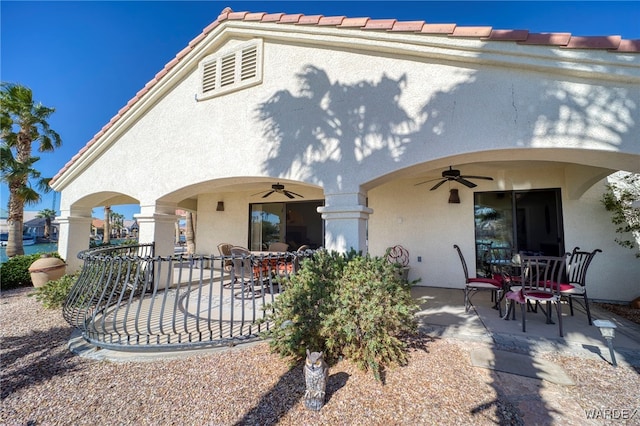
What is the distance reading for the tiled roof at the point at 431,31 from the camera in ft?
10.4

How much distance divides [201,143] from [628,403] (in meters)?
7.30

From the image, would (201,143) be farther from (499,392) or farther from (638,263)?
(638,263)

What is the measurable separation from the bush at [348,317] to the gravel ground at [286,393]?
0.21 m

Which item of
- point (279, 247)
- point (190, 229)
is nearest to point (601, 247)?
point (279, 247)

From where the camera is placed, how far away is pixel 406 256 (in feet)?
25.0

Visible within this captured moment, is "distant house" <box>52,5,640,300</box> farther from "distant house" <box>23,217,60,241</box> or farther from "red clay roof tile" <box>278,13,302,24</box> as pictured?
"distant house" <box>23,217,60,241</box>

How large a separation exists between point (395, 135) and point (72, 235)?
9.69 m

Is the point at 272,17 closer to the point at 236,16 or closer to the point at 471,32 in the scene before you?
the point at 236,16

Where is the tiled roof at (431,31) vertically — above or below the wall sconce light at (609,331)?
above

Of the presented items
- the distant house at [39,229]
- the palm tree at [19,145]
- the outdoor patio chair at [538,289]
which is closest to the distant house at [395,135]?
the outdoor patio chair at [538,289]

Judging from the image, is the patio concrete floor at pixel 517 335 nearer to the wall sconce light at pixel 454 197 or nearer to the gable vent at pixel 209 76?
the wall sconce light at pixel 454 197

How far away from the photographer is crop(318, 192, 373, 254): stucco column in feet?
14.1

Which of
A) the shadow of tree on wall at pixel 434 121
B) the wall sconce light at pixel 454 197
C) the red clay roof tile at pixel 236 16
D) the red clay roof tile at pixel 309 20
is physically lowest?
the wall sconce light at pixel 454 197

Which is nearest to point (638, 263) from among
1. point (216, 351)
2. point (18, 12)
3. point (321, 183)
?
point (321, 183)
